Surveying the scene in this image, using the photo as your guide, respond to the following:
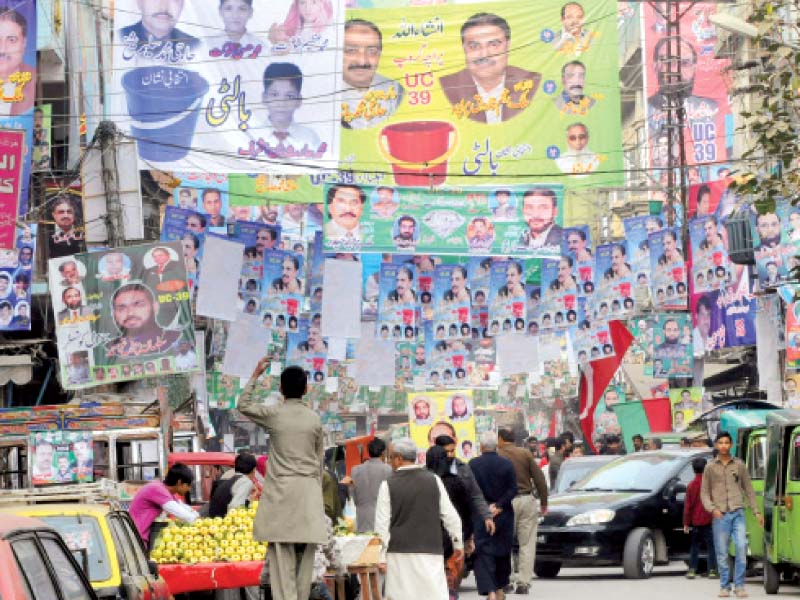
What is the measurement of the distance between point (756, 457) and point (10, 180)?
1258 centimetres

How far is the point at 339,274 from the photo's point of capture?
3403cm

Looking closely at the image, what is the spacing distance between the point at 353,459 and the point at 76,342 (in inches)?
196

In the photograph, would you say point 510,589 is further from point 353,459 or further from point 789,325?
point 789,325

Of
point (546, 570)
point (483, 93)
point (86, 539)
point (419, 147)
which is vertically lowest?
point (546, 570)

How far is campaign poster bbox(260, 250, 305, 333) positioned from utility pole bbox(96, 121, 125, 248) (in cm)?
644

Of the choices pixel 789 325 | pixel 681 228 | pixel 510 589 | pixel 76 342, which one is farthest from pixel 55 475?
pixel 681 228

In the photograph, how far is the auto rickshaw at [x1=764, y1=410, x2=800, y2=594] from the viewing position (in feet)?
57.9

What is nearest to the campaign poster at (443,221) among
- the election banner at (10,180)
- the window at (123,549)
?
the election banner at (10,180)

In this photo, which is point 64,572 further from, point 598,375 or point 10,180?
point 598,375

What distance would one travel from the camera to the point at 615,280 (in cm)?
3453

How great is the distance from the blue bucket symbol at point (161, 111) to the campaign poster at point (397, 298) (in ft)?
18.3

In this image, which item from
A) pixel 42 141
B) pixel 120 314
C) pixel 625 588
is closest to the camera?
pixel 625 588

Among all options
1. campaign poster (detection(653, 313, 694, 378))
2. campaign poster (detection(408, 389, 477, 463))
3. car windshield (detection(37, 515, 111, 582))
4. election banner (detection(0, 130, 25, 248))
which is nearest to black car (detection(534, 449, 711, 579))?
election banner (detection(0, 130, 25, 248))

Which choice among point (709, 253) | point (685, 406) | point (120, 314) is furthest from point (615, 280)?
point (120, 314)
